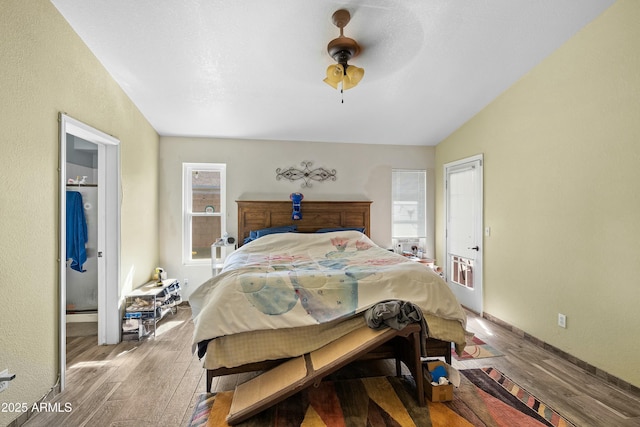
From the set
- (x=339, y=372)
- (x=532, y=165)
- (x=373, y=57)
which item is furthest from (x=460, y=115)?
(x=339, y=372)

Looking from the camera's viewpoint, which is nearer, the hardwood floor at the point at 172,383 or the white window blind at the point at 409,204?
the hardwood floor at the point at 172,383

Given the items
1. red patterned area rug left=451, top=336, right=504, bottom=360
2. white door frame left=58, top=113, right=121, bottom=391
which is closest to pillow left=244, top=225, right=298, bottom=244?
white door frame left=58, top=113, right=121, bottom=391

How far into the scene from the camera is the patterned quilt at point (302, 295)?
2049 mm

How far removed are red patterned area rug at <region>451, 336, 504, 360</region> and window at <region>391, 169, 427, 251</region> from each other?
1.87 metres

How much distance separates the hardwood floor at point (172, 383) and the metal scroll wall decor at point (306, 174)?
7.91 feet

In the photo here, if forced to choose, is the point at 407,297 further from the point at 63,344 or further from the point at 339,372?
the point at 63,344

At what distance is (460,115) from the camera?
3805 millimetres

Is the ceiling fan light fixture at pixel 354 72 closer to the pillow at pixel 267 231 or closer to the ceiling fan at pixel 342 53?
the ceiling fan at pixel 342 53

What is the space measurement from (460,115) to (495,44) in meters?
1.26

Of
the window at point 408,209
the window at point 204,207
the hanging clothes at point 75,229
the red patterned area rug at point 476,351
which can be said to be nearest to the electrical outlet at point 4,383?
the hanging clothes at point 75,229

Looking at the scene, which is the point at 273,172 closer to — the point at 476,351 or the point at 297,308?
→ the point at 297,308

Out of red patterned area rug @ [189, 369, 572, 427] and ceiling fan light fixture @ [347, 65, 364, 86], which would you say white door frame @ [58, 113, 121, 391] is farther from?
ceiling fan light fixture @ [347, 65, 364, 86]

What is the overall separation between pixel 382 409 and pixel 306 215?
2.71m

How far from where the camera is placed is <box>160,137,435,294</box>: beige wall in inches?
163
